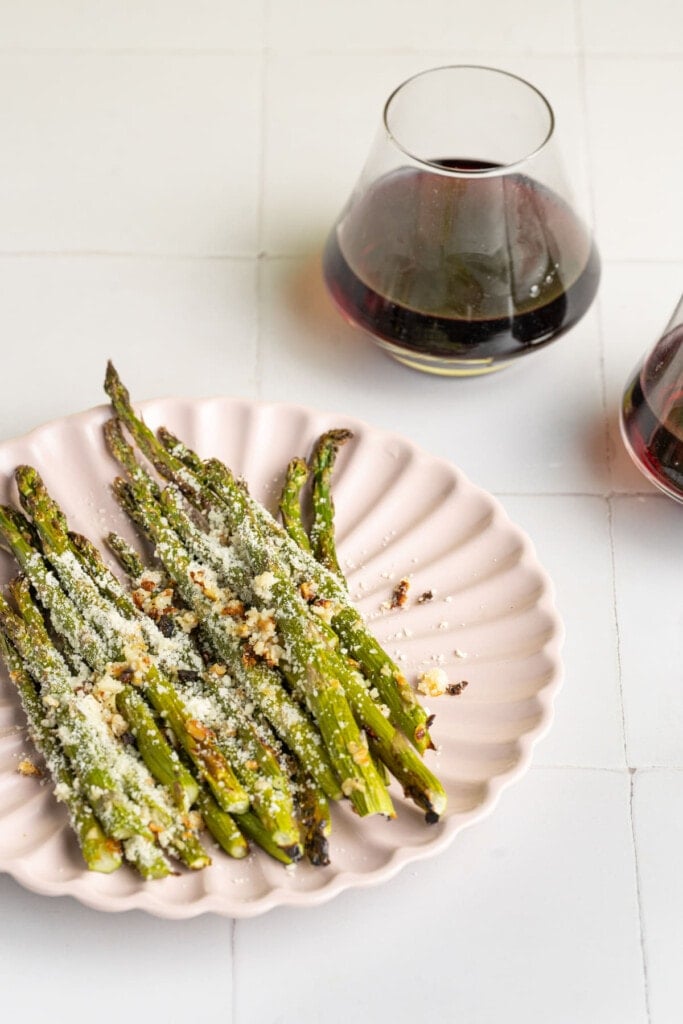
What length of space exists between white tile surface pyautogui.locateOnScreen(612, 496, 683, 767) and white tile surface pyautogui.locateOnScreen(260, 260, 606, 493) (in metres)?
0.07

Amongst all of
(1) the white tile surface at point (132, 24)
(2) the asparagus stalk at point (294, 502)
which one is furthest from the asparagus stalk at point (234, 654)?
(1) the white tile surface at point (132, 24)

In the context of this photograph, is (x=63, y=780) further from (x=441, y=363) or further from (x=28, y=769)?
(x=441, y=363)

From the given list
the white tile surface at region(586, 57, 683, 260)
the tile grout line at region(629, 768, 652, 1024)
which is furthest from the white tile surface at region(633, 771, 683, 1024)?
the white tile surface at region(586, 57, 683, 260)

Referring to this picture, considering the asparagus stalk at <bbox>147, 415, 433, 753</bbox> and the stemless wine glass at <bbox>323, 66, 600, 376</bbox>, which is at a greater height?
the stemless wine glass at <bbox>323, 66, 600, 376</bbox>

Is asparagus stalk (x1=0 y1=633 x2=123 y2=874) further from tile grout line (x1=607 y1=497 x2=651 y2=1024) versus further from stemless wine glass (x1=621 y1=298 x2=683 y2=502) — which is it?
stemless wine glass (x1=621 y1=298 x2=683 y2=502)

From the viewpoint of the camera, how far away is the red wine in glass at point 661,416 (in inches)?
46.4

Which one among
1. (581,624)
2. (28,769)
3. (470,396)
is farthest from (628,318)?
(28,769)

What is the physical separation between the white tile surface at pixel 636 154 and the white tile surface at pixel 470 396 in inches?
6.9

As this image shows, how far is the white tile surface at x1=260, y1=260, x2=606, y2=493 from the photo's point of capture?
1.32 metres

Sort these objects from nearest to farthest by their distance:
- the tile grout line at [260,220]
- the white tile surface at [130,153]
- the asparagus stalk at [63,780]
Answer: the asparagus stalk at [63,780]
the tile grout line at [260,220]
the white tile surface at [130,153]

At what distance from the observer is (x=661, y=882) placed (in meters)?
1.03

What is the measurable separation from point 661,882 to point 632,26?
130 centimetres

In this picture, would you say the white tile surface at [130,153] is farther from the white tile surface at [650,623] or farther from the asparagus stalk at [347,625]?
the white tile surface at [650,623]

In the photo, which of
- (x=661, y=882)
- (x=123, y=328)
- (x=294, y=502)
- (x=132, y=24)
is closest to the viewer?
(x=661, y=882)
